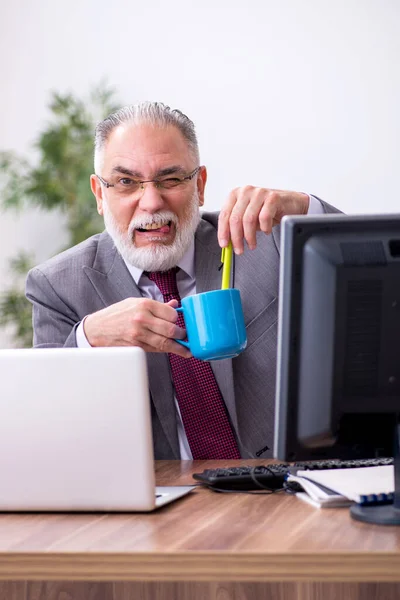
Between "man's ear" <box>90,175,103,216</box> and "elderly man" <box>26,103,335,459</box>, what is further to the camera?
"man's ear" <box>90,175,103,216</box>

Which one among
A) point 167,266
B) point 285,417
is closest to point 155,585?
point 285,417

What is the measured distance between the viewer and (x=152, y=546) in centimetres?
100

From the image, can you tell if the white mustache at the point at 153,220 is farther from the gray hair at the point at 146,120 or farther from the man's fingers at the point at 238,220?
the man's fingers at the point at 238,220

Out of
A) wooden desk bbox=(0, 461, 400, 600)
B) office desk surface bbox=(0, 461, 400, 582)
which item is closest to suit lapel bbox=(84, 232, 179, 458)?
wooden desk bbox=(0, 461, 400, 600)

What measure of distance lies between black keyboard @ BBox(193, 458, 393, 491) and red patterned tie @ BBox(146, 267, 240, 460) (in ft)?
1.64

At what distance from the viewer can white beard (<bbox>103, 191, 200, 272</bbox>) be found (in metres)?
2.05

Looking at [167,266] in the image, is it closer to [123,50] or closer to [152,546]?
[152,546]

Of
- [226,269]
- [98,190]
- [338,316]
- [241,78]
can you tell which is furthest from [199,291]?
[241,78]

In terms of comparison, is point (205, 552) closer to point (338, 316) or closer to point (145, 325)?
point (338, 316)

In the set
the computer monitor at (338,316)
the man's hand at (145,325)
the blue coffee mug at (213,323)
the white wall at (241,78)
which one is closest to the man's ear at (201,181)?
the man's hand at (145,325)

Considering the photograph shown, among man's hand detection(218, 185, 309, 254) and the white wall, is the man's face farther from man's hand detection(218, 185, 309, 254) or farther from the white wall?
the white wall

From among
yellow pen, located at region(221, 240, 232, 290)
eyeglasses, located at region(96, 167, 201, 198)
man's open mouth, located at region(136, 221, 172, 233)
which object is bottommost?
yellow pen, located at region(221, 240, 232, 290)

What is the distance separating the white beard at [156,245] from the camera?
205cm

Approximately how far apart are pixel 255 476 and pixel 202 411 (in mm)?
594
